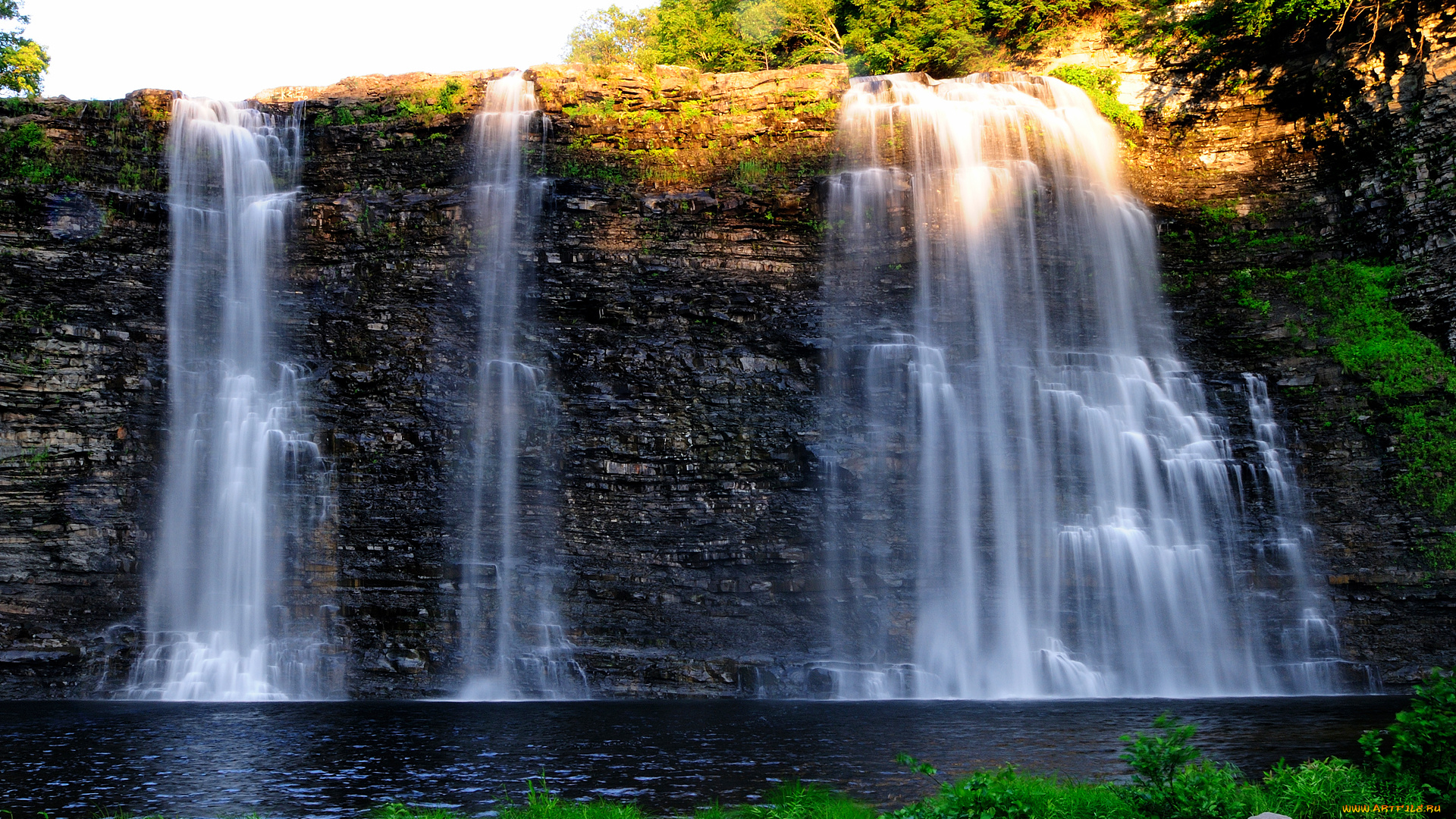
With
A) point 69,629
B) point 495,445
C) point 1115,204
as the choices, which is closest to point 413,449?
point 495,445

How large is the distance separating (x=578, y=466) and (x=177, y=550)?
25.7 feet

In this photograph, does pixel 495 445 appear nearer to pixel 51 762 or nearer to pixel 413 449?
pixel 413 449

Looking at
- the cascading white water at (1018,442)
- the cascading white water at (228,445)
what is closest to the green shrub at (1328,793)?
the cascading white water at (1018,442)

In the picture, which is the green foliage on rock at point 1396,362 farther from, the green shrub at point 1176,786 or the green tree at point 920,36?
the green shrub at point 1176,786

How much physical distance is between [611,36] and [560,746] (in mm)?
44912

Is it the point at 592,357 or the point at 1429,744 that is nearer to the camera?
the point at 1429,744

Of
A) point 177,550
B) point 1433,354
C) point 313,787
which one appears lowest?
point 313,787

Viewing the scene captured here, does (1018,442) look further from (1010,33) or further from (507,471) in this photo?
(1010,33)

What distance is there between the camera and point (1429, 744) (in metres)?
6.13

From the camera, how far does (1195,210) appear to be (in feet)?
74.0

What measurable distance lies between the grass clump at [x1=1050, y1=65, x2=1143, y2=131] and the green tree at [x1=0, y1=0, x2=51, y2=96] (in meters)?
29.4

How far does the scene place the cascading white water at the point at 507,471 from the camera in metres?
17.2

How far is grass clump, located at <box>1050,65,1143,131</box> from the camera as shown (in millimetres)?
23859

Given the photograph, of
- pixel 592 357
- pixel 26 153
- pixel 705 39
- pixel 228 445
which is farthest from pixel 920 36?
pixel 26 153
